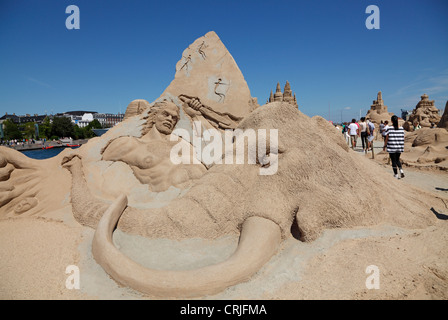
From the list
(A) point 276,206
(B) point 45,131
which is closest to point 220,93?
(A) point 276,206

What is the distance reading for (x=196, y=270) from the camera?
1.89 metres

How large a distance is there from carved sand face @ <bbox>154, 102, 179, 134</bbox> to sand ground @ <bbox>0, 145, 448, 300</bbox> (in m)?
2.31

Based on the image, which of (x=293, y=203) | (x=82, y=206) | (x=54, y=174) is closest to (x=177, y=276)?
(x=293, y=203)

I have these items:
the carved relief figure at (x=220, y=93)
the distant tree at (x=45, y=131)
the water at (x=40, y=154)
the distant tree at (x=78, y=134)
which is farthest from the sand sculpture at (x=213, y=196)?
the distant tree at (x=78, y=134)

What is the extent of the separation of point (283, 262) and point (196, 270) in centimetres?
83

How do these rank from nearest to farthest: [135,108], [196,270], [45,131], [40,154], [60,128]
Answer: [196,270] → [135,108] → [40,154] → [60,128] → [45,131]

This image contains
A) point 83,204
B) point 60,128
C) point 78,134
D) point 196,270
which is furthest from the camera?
point 78,134

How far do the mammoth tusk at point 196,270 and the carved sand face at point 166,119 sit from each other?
249cm

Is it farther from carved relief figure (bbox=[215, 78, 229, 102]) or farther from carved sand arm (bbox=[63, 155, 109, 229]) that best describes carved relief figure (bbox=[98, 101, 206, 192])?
carved relief figure (bbox=[215, 78, 229, 102])

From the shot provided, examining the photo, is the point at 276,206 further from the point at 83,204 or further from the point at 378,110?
the point at 378,110

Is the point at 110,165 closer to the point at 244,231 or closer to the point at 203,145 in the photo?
the point at 203,145

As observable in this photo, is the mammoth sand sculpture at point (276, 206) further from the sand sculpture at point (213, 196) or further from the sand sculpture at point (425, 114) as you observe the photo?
the sand sculpture at point (425, 114)

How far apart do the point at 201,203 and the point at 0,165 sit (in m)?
2.84

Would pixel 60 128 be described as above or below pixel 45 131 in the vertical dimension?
above
